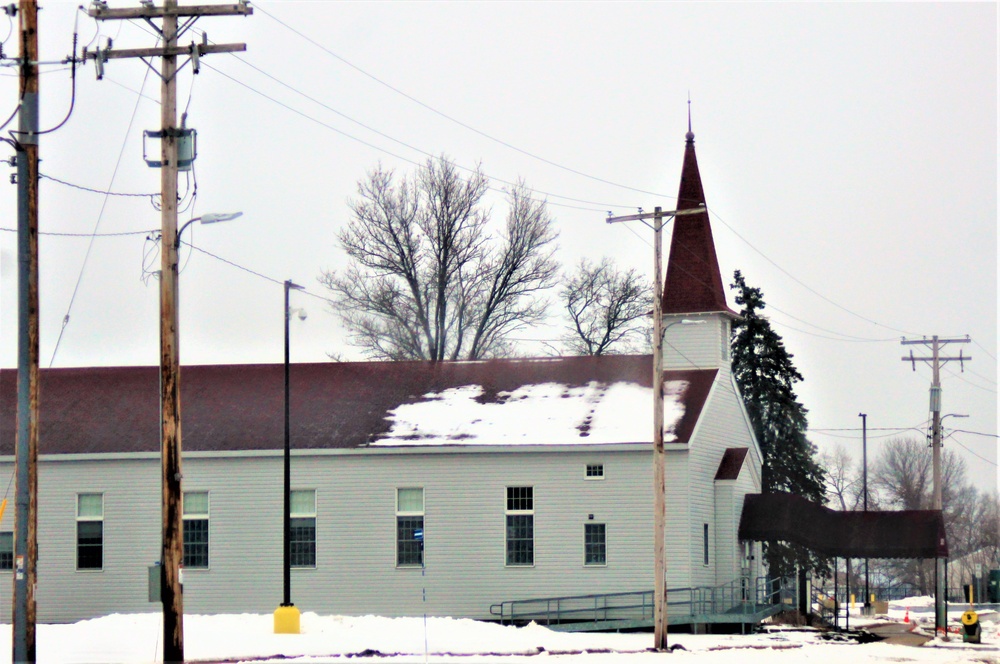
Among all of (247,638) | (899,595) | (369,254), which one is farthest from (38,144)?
(899,595)

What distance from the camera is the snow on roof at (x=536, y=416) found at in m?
43.3

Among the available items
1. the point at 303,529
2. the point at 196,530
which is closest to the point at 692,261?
the point at 303,529

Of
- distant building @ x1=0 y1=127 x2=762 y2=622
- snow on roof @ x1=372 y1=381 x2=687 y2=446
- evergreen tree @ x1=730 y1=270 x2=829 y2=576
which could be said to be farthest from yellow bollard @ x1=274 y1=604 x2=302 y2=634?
evergreen tree @ x1=730 y1=270 x2=829 y2=576

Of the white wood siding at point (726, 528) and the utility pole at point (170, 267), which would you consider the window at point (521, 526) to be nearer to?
the white wood siding at point (726, 528)

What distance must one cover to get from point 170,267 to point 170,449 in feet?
9.98

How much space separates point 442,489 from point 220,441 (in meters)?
7.31

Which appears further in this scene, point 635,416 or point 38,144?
point 635,416

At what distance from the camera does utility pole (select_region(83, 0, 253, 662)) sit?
2378cm

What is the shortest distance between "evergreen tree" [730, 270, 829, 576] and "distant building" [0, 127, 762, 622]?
8.83 meters

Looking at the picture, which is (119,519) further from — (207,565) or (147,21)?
(147,21)

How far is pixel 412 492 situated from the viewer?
44.0m

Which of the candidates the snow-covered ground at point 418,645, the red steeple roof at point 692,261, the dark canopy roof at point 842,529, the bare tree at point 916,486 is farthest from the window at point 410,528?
the bare tree at point 916,486

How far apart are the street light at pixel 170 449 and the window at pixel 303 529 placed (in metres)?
20.1

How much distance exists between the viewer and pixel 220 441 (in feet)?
148
